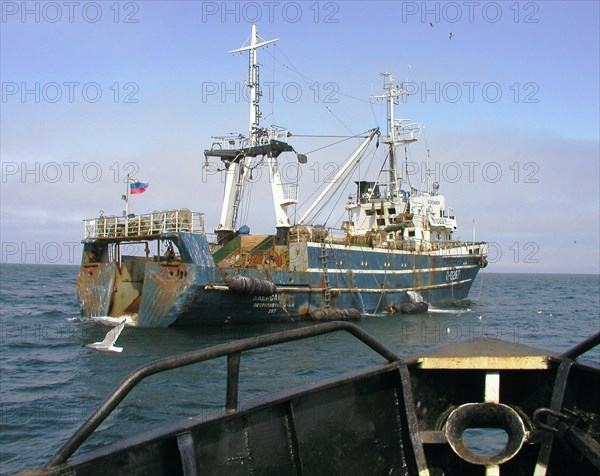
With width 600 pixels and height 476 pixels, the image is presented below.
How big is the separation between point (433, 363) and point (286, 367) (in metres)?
10.4

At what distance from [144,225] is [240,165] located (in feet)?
23.2

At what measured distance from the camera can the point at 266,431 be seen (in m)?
3.64

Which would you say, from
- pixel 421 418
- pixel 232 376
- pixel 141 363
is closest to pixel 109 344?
pixel 141 363

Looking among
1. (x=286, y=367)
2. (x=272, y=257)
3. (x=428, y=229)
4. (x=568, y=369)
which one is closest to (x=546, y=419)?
(x=568, y=369)

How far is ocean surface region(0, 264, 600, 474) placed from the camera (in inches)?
366

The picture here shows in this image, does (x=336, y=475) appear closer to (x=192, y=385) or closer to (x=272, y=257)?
(x=192, y=385)

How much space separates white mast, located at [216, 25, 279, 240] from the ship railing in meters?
5.64

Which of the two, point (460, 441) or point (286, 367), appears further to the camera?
point (286, 367)

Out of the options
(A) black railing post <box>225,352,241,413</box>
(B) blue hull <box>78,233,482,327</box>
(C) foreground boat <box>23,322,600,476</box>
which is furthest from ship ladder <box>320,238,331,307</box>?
(A) black railing post <box>225,352,241,413</box>

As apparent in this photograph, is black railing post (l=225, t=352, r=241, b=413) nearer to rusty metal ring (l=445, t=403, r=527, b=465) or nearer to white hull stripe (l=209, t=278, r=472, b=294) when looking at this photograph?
rusty metal ring (l=445, t=403, r=527, b=465)

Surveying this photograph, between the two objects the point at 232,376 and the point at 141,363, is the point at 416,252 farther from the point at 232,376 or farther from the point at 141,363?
the point at 232,376

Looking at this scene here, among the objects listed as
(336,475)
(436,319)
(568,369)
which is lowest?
(436,319)

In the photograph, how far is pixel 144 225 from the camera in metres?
20.4

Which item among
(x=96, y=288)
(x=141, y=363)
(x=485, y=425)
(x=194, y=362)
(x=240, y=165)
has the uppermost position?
(x=240, y=165)
